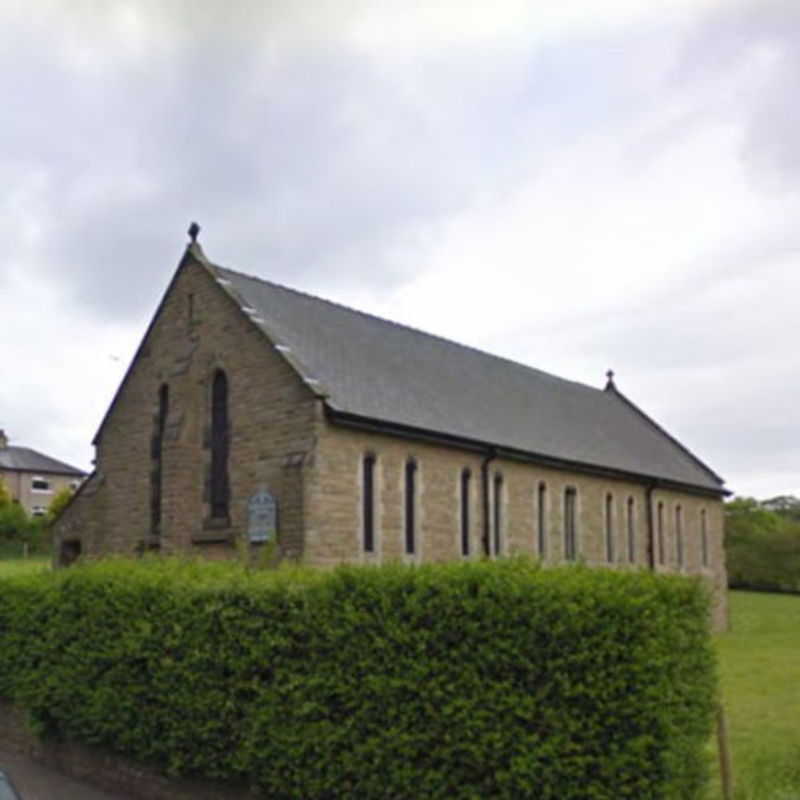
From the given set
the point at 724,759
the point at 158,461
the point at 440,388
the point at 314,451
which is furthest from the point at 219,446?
the point at 724,759

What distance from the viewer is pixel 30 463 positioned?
305ft

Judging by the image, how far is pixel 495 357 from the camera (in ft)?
119

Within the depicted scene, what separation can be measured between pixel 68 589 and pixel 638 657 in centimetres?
884

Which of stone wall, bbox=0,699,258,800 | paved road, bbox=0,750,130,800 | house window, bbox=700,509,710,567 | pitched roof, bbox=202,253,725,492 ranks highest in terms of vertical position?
pitched roof, bbox=202,253,725,492

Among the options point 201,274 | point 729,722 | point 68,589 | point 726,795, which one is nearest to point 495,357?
point 201,274

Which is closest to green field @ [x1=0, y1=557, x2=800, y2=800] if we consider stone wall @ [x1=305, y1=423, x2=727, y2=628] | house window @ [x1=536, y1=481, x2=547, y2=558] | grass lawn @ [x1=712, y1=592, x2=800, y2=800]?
grass lawn @ [x1=712, y1=592, x2=800, y2=800]

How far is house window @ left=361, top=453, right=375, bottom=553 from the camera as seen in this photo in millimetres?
21609

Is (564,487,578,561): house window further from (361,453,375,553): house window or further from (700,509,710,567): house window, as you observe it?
(700,509,710,567): house window

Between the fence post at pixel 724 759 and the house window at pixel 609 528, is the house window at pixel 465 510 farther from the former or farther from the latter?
the fence post at pixel 724 759

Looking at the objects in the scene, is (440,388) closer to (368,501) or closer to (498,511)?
(498,511)

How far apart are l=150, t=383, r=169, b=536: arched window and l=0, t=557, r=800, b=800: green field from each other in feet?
9.83

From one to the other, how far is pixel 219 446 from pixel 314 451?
3.66 meters

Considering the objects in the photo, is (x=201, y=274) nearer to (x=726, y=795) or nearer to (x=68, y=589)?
(x=68, y=589)

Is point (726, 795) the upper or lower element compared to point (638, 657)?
lower
